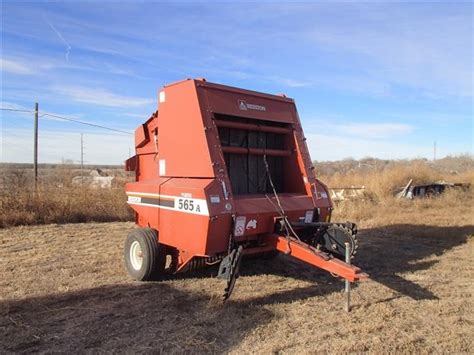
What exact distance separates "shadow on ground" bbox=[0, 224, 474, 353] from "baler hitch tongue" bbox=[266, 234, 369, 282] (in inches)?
23.9

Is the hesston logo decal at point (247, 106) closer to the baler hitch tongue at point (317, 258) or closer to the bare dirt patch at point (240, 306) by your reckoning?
the baler hitch tongue at point (317, 258)

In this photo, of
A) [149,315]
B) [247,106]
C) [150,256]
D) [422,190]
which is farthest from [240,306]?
[422,190]

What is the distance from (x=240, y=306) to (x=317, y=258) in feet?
3.41

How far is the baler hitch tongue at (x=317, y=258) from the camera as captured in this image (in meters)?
4.99

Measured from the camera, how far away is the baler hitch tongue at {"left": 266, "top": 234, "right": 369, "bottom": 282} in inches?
197

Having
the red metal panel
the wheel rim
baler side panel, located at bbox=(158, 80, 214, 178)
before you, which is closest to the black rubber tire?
the wheel rim

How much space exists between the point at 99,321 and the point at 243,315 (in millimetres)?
1510

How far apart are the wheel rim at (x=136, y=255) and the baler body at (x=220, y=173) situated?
356 mm

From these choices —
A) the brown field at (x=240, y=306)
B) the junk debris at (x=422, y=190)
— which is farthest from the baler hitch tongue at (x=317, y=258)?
the junk debris at (x=422, y=190)

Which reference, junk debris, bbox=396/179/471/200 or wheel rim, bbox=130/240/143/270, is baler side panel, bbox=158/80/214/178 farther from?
junk debris, bbox=396/179/471/200

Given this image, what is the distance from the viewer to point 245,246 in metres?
6.13

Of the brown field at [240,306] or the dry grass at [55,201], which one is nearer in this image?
the brown field at [240,306]

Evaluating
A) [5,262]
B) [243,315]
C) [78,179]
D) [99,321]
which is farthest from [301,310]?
[78,179]

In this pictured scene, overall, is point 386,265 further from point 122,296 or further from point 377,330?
point 122,296
